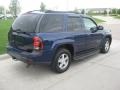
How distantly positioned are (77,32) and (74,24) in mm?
270

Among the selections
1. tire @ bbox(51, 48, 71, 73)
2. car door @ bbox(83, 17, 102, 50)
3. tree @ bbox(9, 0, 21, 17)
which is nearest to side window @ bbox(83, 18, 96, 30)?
car door @ bbox(83, 17, 102, 50)

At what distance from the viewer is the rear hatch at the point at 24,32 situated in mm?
4629

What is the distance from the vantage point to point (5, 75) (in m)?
5.00

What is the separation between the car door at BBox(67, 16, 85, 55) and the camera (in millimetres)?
5405

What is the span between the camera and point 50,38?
15.3 feet

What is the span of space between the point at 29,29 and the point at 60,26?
0.92 meters

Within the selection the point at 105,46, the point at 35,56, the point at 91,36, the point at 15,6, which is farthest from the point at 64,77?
the point at 15,6

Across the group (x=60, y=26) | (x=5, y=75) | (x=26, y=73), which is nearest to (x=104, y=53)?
(x=60, y=26)

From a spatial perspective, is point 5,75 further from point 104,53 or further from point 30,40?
point 104,53

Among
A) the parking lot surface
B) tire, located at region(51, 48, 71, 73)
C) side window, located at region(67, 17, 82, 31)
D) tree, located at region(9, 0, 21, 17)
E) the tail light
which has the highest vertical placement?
tree, located at region(9, 0, 21, 17)

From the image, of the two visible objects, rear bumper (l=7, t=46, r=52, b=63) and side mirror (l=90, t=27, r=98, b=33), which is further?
side mirror (l=90, t=27, r=98, b=33)

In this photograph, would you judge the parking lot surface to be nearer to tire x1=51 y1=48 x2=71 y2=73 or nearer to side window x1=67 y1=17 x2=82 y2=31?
tire x1=51 y1=48 x2=71 y2=73

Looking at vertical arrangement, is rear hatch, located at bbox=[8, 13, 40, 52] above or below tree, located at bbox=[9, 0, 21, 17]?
below

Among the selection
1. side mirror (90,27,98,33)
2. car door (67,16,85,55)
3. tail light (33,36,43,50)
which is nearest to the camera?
tail light (33,36,43,50)
